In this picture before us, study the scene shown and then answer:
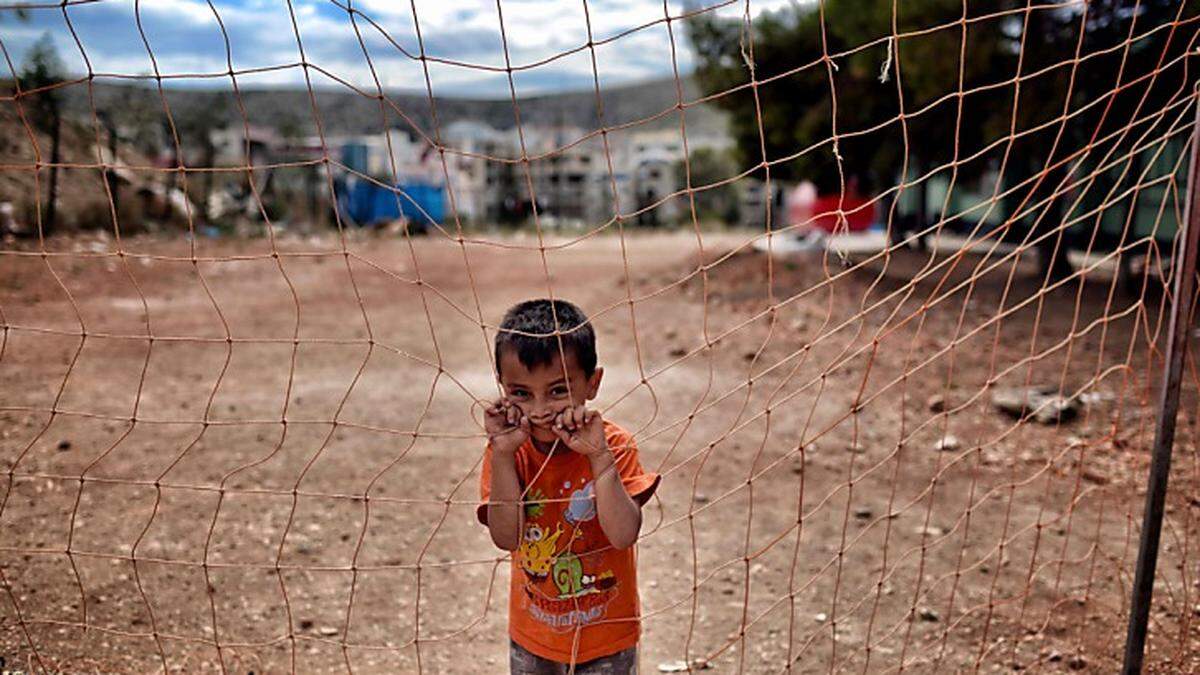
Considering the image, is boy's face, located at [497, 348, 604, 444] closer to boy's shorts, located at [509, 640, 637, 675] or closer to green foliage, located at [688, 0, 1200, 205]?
boy's shorts, located at [509, 640, 637, 675]

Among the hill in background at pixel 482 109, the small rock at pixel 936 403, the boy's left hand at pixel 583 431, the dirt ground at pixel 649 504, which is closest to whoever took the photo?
the boy's left hand at pixel 583 431

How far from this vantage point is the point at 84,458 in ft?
14.9

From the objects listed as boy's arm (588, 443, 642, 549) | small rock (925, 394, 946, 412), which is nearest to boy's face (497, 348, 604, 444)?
boy's arm (588, 443, 642, 549)

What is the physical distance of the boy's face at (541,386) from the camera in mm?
1726

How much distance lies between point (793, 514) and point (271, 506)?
223 centimetres

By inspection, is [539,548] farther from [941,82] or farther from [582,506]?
[941,82]

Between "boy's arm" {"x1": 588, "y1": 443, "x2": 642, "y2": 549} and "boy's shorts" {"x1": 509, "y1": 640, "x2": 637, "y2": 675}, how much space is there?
0.90 ft

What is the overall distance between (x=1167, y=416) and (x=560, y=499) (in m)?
1.49

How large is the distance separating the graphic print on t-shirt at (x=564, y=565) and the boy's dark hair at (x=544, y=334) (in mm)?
264

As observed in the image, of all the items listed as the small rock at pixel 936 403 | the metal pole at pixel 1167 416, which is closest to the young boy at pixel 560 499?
the metal pole at pixel 1167 416

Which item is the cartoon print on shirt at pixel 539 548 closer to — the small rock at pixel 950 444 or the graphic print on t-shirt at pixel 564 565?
the graphic print on t-shirt at pixel 564 565

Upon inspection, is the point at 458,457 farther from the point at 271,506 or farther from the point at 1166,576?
the point at 1166,576

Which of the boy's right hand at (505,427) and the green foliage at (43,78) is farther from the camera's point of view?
the green foliage at (43,78)

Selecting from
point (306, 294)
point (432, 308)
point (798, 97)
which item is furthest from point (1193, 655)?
point (798, 97)
